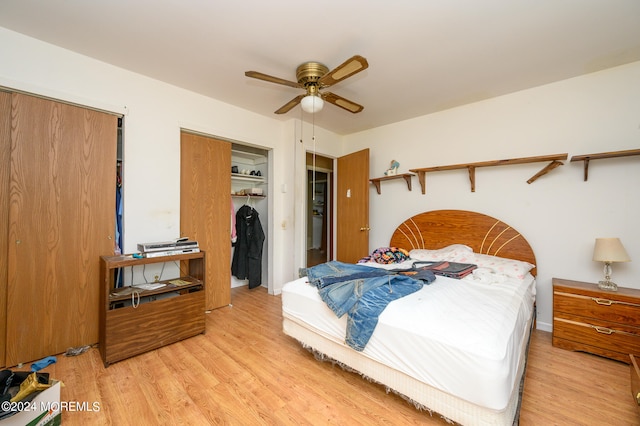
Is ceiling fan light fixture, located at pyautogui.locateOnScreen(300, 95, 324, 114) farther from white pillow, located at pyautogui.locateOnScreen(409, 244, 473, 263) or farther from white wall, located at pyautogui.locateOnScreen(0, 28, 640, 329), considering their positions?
white pillow, located at pyautogui.locateOnScreen(409, 244, 473, 263)

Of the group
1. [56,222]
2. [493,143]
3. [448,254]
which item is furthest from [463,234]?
[56,222]

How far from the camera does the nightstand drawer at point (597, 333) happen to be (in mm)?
1973

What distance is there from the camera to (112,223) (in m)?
2.30

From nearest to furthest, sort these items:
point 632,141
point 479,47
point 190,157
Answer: point 479,47 → point 632,141 → point 190,157

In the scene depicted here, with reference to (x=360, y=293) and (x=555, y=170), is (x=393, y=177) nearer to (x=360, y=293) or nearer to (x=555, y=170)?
(x=555, y=170)

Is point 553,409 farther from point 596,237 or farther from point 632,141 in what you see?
point 632,141

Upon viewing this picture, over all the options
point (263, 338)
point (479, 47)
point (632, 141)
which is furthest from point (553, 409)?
A: point (479, 47)

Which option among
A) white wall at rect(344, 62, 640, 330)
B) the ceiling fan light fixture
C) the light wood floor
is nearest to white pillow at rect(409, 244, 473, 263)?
white wall at rect(344, 62, 640, 330)

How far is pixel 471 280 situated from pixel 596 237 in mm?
1321

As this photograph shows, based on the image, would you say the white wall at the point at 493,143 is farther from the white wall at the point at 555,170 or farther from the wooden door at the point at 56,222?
the wooden door at the point at 56,222


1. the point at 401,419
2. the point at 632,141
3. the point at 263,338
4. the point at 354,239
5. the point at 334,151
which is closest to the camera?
the point at 401,419

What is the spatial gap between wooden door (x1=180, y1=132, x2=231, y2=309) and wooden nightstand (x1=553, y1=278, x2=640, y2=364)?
11.5 ft

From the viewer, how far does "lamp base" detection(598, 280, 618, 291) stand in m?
2.13

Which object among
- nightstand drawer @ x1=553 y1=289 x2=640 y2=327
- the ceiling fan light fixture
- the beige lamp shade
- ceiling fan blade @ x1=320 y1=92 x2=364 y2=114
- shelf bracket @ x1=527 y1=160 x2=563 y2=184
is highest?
ceiling fan blade @ x1=320 y1=92 x2=364 y2=114
